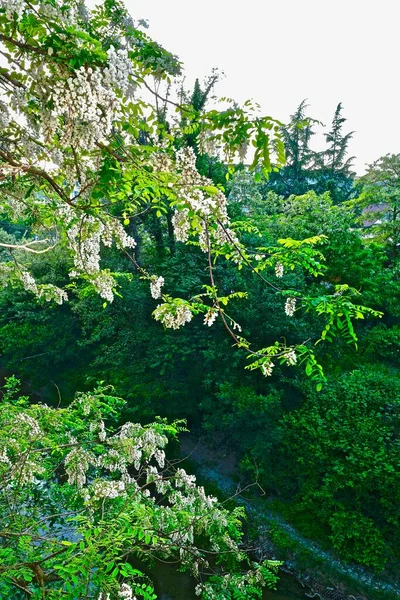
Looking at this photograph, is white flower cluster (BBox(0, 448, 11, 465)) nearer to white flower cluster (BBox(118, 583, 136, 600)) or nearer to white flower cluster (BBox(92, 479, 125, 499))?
white flower cluster (BBox(92, 479, 125, 499))

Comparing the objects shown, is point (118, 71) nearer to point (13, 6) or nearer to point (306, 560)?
point (13, 6)

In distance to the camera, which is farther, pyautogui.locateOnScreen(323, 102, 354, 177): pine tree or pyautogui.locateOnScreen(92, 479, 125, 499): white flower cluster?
pyautogui.locateOnScreen(323, 102, 354, 177): pine tree

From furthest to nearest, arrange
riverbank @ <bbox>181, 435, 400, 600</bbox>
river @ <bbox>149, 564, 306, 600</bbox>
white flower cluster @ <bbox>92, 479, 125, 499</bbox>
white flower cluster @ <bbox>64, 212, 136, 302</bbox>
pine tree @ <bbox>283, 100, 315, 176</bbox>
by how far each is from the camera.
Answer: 1. pine tree @ <bbox>283, 100, 315, 176</bbox>
2. river @ <bbox>149, 564, 306, 600</bbox>
3. riverbank @ <bbox>181, 435, 400, 600</bbox>
4. white flower cluster @ <bbox>92, 479, 125, 499</bbox>
5. white flower cluster @ <bbox>64, 212, 136, 302</bbox>

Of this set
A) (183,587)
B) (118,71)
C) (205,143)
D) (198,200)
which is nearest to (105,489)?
(198,200)

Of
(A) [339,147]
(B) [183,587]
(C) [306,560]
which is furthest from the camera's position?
(A) [339,147]

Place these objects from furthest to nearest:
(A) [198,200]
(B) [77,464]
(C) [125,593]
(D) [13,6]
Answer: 1. (B) [77,464]
2. (C) [125,593]
3. (A) [198,200]
4. (D) [13,6]

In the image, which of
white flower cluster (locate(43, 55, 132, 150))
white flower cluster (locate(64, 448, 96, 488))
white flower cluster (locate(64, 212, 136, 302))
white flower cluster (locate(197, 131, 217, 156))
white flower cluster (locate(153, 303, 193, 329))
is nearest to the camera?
white flower cluster (locate(43, 55, 132, 150))

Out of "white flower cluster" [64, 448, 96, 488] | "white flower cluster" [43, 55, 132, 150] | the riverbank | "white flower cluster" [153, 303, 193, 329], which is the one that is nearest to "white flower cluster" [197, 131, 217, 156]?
"white flower cluster" [43, 55, 132, 150]

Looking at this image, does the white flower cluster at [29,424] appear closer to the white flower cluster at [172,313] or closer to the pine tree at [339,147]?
the white flower cluster at [172,313]

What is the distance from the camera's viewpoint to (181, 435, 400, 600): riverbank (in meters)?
7.11

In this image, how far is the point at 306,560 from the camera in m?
7.75

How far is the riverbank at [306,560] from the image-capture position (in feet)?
23.3

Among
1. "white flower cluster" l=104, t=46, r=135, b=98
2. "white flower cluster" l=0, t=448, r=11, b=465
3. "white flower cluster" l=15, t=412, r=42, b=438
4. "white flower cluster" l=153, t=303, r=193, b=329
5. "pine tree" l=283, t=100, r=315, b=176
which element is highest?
"pine tree" l=283, t=100, r=315, b=176

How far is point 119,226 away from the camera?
3.00 meters
